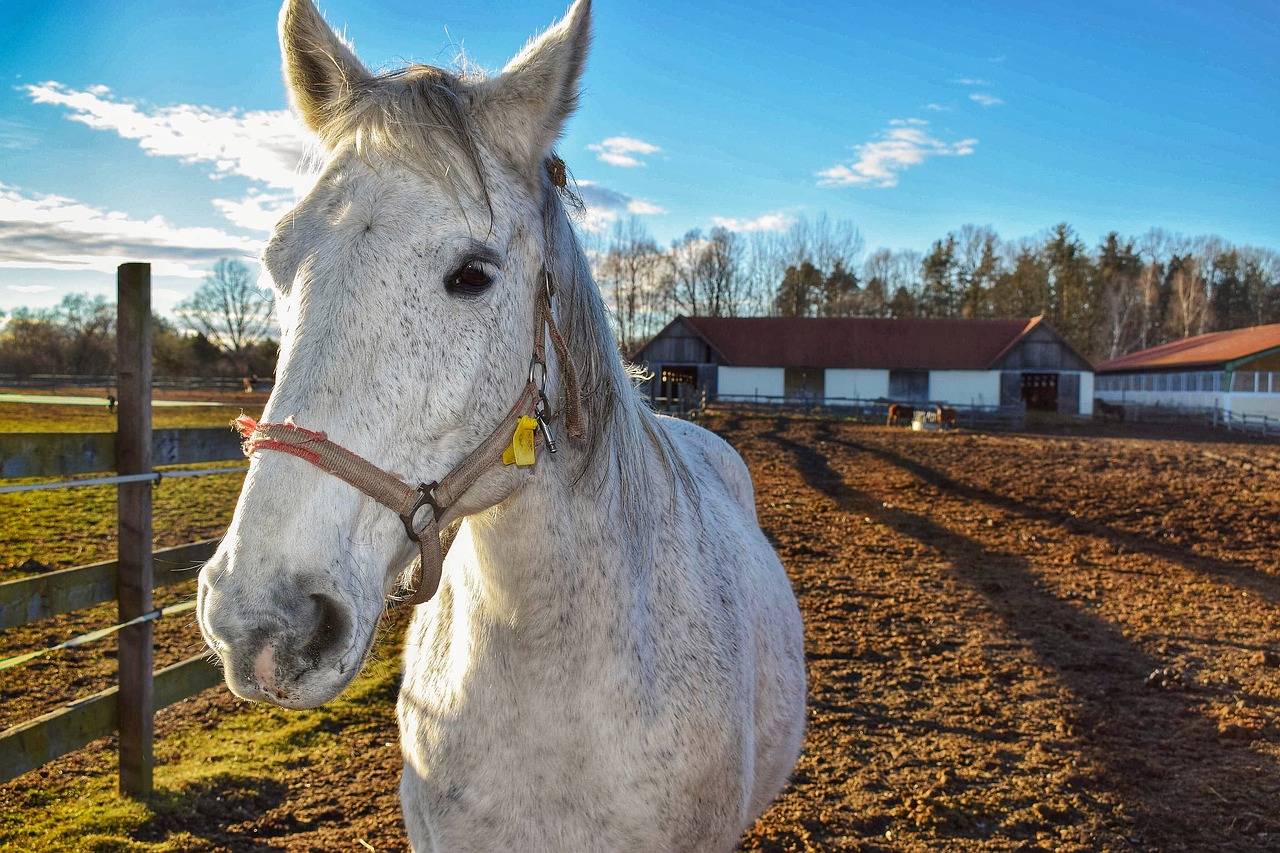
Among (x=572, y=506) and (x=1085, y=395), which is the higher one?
(x=1085, y=395)

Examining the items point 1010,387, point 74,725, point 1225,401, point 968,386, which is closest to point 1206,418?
point 1225,401

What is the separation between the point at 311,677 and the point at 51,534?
29.4 feet

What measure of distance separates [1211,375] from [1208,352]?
3100mm

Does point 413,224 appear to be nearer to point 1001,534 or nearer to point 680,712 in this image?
point 680,712

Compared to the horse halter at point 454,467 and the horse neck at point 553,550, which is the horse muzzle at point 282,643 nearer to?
the horse halter at point 454,467

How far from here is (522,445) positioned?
1645mm

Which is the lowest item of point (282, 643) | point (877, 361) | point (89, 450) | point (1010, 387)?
point (282, 643)

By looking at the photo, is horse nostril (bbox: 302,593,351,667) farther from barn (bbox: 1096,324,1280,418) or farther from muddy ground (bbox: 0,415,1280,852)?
barn (bbox: 1096,324,1280,418)

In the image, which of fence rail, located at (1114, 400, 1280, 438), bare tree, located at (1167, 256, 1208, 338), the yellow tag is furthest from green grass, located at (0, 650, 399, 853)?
bare tree, located at (1167, 256, 1208, 338)

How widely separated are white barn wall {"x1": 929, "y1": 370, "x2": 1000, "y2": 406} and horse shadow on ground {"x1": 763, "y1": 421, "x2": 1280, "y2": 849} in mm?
31987

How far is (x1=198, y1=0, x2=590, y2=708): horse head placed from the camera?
126 centimetres

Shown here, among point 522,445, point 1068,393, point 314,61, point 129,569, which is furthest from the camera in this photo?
point 1068,393

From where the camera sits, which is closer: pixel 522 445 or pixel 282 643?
pixel 282 643

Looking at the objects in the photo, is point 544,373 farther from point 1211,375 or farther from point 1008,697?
point 1211,375
